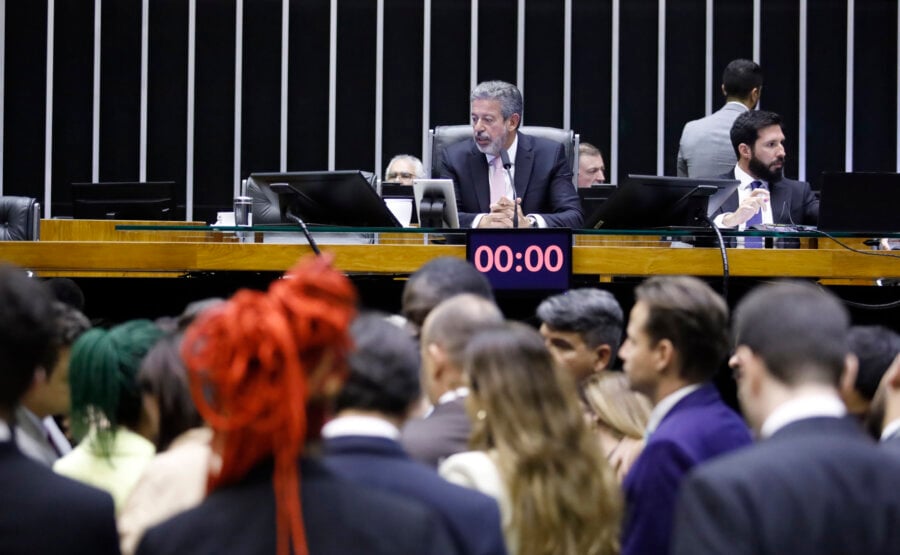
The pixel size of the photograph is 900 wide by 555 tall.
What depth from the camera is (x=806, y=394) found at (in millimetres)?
2027

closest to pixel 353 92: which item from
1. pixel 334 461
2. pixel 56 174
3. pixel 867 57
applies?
pixel 56 174

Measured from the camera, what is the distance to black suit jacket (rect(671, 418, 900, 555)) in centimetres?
183

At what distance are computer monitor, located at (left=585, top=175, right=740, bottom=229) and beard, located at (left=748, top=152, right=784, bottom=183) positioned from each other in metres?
1.16

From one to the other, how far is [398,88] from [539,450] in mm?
8371

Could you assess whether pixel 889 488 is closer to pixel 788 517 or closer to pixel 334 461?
pixel 788 517

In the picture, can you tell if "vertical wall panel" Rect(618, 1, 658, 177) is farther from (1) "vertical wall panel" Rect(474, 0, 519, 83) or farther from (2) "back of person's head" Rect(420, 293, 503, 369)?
(2) "back of person's head" Rect(420, 293, 503, 369)

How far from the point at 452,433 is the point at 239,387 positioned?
1.02m

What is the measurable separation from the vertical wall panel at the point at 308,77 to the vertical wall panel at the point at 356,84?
0.13 m

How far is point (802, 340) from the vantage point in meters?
2.05

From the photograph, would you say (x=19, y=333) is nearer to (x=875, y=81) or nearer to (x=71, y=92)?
(x=71, y=92)

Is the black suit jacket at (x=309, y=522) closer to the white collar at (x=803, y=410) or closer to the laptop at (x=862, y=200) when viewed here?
the white collar at (x=803, y=410)

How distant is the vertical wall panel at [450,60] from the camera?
1056cm

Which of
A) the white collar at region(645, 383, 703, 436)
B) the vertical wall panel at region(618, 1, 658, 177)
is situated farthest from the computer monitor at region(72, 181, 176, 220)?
the vertical wall panel at region(618, 1, 658, 177)

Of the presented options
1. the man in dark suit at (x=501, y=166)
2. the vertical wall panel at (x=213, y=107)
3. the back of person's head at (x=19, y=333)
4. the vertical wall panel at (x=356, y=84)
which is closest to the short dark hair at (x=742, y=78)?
the man in dark suit at (x=501, y=166)
